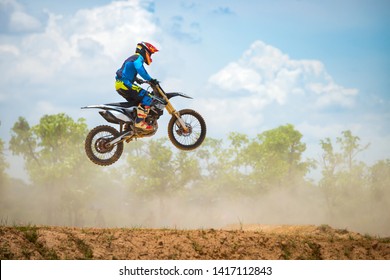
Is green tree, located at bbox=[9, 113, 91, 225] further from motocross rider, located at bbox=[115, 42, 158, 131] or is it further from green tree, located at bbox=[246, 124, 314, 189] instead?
motocross rider, located at bbox=[115, 42, 158, 131]

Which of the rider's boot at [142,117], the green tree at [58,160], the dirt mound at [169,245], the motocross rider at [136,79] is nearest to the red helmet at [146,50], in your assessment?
the motocross rider at [136,79]

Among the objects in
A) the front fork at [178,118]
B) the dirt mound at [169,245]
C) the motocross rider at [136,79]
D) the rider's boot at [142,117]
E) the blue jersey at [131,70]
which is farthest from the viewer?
the front fork at [178,118]

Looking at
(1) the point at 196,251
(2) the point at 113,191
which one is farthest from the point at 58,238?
(2) the point at 113,191

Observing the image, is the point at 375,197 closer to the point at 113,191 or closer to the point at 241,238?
the point at 113,191

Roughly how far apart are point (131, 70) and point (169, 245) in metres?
6.52

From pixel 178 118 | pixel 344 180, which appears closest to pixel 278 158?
pixel 344 180

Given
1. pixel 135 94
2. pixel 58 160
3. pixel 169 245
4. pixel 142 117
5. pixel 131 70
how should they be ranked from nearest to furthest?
pixel 169 245 < pixel 131 70 < pixel 142 117 < pixel 135 94 < pixel 58 160

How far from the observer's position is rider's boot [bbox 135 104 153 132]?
18.9 meters

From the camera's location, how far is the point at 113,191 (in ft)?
285

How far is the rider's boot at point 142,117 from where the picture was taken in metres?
18.9

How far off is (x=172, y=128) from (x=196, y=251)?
5.03 metres

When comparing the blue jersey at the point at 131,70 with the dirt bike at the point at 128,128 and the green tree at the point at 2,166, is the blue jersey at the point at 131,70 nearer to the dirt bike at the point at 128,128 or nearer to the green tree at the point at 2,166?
the dirt bike at the point at 128,128

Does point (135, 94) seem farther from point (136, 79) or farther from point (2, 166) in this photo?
point (2, 166)

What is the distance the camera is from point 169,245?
57.0ft
